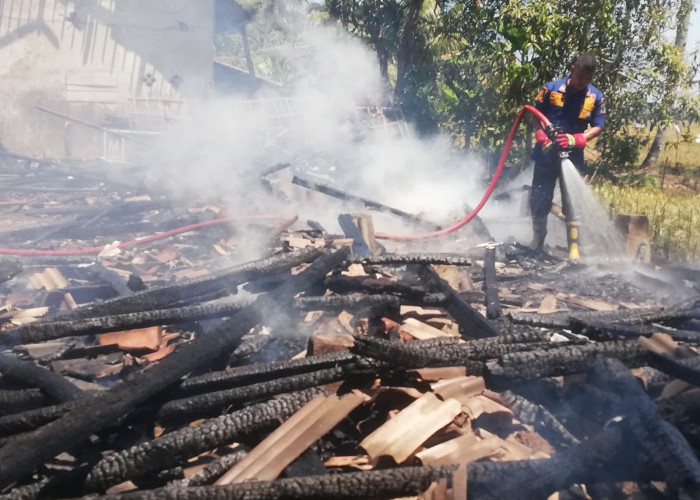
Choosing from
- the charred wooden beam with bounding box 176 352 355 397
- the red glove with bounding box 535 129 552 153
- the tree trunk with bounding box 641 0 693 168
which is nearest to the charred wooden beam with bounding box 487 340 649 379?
the charred wooden beam with bounding box 176 352 355 397

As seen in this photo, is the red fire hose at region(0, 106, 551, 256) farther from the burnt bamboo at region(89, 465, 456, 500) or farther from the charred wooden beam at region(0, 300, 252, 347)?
the burnt bamboo at region(89, 465, 456, 500)

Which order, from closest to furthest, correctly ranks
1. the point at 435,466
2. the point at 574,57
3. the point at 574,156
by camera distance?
1. the point at 435,466
2. the point at 574,156
3. the point at 574,57

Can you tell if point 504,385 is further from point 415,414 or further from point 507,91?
point 507,91

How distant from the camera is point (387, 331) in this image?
14.1ft

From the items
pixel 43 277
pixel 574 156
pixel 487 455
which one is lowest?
pixel 43 277

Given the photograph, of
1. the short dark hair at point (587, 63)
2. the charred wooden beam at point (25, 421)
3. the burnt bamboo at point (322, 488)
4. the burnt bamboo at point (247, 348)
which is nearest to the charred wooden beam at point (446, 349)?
the burnt bamboo at point (322, 488)

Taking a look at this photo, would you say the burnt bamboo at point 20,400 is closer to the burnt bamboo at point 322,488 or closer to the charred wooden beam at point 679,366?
the burnt bamboo at point 322,488

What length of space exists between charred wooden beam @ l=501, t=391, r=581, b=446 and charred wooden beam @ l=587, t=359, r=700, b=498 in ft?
1.12

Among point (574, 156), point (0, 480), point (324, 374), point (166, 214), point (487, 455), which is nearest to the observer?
point (0, 480)

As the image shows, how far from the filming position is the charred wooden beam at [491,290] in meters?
4.79

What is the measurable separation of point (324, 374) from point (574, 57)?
9.90m

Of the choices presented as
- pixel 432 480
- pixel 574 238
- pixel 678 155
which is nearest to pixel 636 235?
pixel 574 238

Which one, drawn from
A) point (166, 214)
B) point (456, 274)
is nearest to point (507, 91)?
point (456, 274)

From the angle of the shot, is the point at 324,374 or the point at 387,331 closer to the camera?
the point at 324,374
